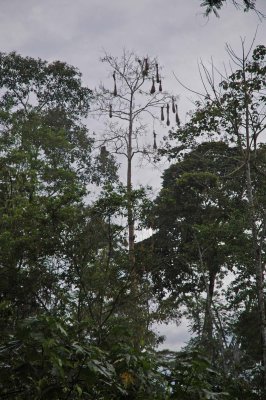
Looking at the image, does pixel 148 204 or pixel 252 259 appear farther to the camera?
pixel 252 259

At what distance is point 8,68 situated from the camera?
2175cm

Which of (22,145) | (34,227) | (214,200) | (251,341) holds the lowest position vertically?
(251,341)

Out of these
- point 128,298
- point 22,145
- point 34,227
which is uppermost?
point 22,145

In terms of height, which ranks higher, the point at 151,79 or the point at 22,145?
the point at 151,79

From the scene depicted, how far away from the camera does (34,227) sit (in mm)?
10453

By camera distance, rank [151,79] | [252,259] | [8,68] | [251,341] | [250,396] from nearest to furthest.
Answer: [250,396] < [252,259] < [251,341] < [151,79] < [8,68]

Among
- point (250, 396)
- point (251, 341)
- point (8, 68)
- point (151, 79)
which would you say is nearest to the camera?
point (250, 396)

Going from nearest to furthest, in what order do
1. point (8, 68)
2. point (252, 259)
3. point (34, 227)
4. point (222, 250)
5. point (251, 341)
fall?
point (34, 227) < point (252, 259) < point (222, 250) < point (251, 341) < point (8, 68)

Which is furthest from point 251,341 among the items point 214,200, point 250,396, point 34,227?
point 250,396

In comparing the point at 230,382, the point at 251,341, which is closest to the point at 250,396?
the point at 230,382

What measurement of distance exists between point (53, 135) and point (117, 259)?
962 centimetres

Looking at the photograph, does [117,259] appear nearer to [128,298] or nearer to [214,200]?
[128,298]

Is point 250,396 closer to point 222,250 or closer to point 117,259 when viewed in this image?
point 117,259

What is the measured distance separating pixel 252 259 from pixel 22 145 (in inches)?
407
